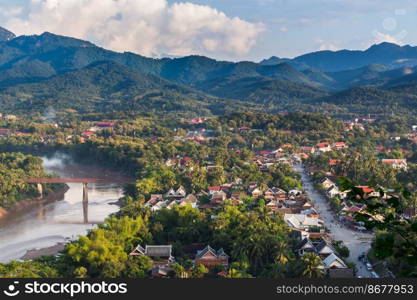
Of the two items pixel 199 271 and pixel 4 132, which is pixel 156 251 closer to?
pixel 199 271

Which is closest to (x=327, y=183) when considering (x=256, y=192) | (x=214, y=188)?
(x=256, y=192)

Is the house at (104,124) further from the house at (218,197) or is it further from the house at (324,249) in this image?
the house at (324,249)

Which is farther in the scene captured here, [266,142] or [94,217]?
[266,142]

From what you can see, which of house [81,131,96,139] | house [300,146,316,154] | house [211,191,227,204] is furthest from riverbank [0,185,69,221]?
house [81,131,96,139]

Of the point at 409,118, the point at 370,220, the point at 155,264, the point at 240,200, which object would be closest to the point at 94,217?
the point at 240,200

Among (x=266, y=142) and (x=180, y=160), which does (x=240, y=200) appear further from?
(x=266, y=142)
